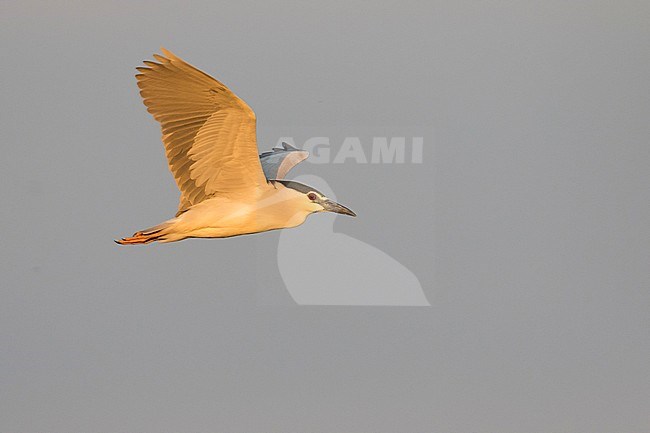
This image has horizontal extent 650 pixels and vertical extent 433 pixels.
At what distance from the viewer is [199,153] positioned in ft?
19.9

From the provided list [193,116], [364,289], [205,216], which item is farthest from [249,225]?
[364,289]

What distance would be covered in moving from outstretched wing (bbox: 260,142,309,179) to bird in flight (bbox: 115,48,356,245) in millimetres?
240

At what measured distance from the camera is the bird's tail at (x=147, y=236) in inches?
233

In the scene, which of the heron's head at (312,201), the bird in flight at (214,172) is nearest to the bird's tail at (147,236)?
the bird in flight at (214,172)

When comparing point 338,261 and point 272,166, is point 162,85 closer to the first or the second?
point 272,166

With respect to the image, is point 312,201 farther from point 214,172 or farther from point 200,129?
point 200,129

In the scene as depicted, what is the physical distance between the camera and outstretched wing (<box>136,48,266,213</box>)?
5.78 metres

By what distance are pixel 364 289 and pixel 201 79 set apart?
16.8 feet

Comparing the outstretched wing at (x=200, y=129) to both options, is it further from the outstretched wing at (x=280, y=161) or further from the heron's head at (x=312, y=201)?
the outstretched wing at (x=280, y=161)

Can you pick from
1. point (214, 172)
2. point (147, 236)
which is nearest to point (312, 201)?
point (214, 172)

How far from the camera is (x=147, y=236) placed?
5949 millimetres

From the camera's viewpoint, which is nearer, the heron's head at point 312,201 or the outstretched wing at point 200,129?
the outstretched wing at point 200,129

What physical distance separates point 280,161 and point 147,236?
1.01 meters

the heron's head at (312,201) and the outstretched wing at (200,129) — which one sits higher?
the outstretched wing at (200,129)
